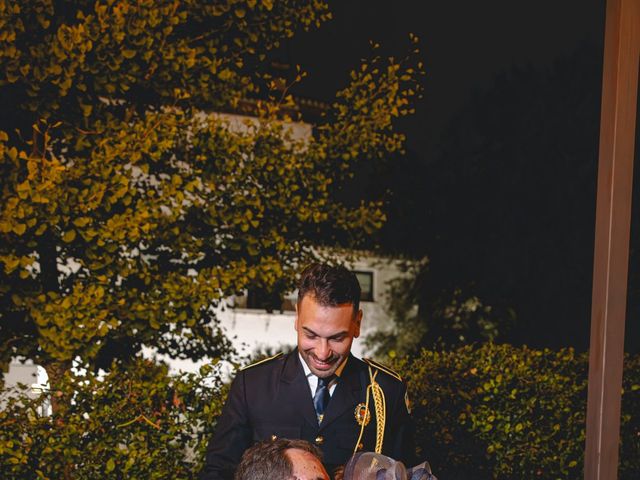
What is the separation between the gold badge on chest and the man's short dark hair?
0.41m

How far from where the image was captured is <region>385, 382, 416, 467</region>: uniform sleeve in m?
2.61

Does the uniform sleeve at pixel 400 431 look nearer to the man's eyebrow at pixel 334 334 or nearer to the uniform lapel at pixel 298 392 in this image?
the uniform lapel at pixel 298 392

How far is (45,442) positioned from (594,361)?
2.70 metres

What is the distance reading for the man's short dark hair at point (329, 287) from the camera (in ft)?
7.59

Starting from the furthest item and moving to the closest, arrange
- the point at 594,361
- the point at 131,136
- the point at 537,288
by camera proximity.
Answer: the point at 537,288 → the point at 131,136 → the point at 594,361

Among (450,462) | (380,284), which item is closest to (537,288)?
(380,284)

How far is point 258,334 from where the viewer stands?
1354 centimetres

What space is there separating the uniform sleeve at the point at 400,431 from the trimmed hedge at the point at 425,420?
0.81 m

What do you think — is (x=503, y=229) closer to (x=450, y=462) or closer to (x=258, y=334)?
(x=258, y=334)

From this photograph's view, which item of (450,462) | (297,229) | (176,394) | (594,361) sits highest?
(297,229)

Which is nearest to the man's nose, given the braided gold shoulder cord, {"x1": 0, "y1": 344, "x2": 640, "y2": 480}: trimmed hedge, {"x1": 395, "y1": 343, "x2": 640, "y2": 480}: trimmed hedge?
the braided gold shoulder cord

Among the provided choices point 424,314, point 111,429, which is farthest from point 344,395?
point 424,314

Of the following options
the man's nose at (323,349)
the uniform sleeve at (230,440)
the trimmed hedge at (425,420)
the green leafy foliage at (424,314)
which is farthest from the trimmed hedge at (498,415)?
the green leafy foliage at (424,314)

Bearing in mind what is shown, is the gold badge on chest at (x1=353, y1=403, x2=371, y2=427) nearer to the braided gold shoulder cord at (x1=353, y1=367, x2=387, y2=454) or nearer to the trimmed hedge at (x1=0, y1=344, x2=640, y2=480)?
the braided gold shoulder cord at (x1=353, y1=367, x2=387, y2=454)
